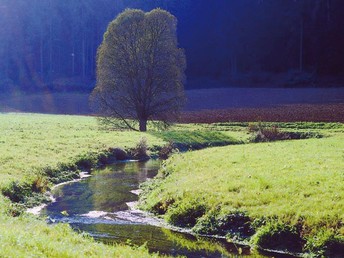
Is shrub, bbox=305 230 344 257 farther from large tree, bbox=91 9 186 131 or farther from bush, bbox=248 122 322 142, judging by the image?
large tree, bbox=91 9 186 131

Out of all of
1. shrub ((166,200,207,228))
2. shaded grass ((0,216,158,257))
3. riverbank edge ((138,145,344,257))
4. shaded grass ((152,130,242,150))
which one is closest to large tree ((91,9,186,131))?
shaded grass ((152,130,242,150))

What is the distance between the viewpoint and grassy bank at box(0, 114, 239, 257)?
10.1 meters

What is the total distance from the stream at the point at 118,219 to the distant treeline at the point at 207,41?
76624 mm

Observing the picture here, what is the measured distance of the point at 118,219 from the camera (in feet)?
57.0

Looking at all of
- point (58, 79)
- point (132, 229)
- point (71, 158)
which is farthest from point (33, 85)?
point (132, 229)

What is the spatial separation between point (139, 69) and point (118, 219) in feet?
102

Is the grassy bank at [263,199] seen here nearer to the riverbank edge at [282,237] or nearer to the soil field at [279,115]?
the riverbank edge at [282,237]

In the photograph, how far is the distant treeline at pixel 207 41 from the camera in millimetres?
104625

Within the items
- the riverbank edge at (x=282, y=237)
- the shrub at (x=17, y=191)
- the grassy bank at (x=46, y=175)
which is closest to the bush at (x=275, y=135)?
the grassy bank at (x=46, y=175)

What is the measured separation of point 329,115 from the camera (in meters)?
54.7

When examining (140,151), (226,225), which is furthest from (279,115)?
(226,225)

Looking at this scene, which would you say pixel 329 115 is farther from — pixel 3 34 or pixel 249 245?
pixel 3 34

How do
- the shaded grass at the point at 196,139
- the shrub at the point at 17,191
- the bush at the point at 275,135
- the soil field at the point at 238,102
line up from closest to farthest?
the shrub at the point at 17,191 → the shaded grass at the point at 196,139 → the bush at the point at 275,135 → the soil field at the point at 238,102

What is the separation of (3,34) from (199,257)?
12710 centimetres
